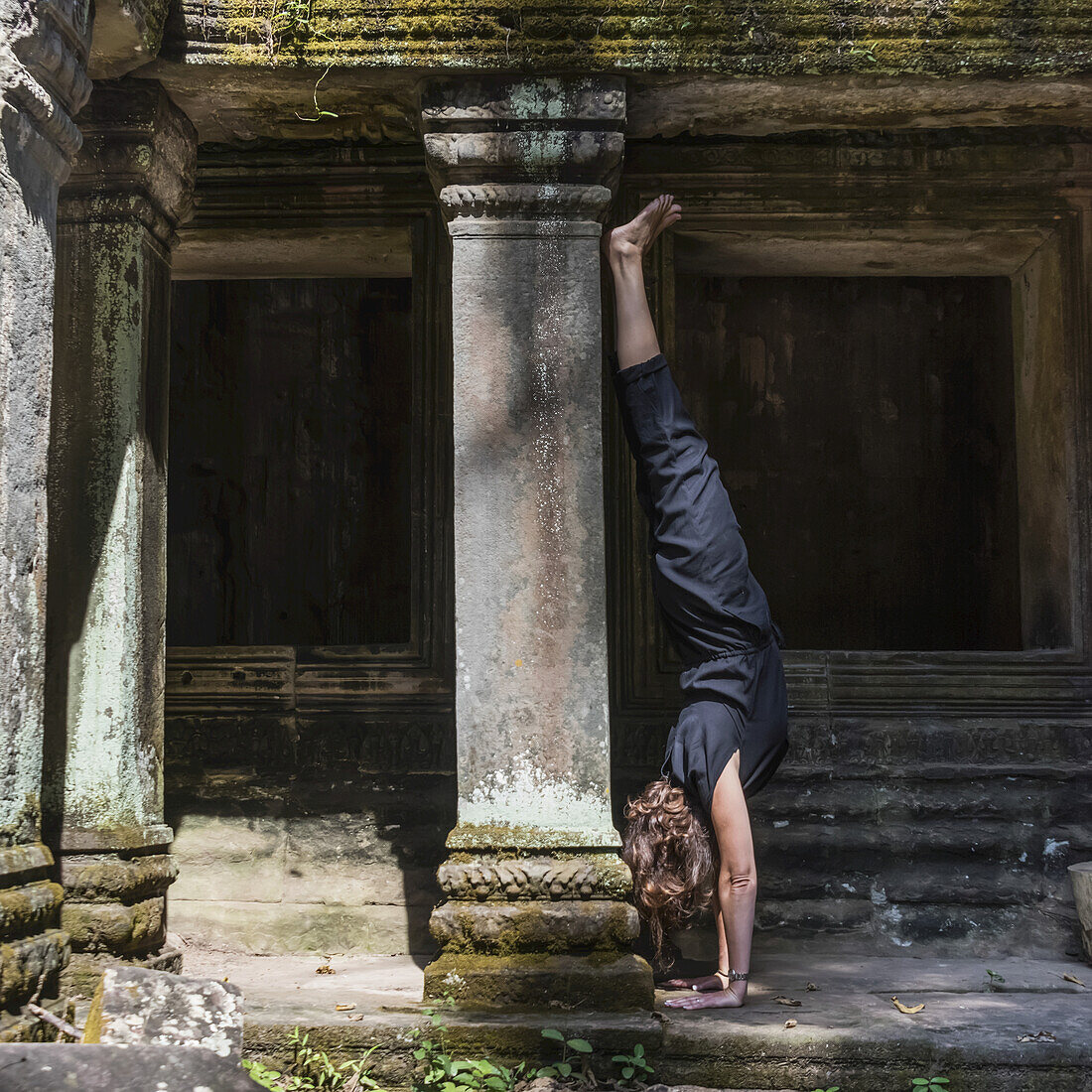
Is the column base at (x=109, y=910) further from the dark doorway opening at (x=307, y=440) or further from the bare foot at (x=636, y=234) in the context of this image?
the dark doorway opening at (x=307, y=440)

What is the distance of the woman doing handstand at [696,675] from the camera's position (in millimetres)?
3766

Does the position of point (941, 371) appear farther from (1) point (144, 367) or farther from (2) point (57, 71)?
(2) point (57, 71)

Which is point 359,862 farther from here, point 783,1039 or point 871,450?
point 871,450

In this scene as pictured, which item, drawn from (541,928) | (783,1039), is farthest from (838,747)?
(541,928)

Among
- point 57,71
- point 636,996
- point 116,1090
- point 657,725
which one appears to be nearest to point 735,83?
point 57,71

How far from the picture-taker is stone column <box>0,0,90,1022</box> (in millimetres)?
2818

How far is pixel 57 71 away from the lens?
3064 millimetres

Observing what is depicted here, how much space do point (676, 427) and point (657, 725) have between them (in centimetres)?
152

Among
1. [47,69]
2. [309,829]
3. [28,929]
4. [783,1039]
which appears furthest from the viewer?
[309,829]

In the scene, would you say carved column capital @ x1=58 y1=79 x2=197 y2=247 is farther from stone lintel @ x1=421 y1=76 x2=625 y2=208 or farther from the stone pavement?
the stone pavement

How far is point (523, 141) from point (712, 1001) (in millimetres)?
2792

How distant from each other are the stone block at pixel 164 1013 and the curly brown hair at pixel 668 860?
1.46 metres

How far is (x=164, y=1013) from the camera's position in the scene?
8.65 feet

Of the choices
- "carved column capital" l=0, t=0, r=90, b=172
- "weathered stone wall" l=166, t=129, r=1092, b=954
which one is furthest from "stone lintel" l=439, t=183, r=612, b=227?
"weathered stone wall" l=166, t=129, r=1092, b=954
